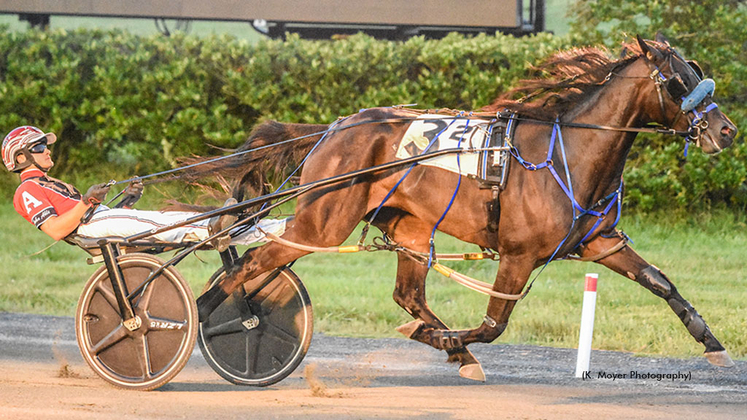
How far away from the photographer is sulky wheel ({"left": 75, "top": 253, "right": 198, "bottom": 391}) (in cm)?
542

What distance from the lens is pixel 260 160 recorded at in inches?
240

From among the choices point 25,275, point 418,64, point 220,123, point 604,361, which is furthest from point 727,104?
point 25,275

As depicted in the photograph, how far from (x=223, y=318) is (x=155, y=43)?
624 cm

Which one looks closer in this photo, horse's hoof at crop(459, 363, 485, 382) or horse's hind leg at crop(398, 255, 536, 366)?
horse's hind leg at crop(398, 255, 536, 366)

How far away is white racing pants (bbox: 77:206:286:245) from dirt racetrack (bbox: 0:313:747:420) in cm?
88

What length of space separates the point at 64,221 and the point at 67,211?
0.06m

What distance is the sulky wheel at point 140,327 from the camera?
542 cm

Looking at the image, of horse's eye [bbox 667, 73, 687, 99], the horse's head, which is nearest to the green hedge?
the horse's head

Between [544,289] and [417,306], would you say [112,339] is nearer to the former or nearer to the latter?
[417,306]

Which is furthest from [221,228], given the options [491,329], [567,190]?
[567,190]

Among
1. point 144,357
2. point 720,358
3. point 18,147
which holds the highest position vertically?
point 18,147

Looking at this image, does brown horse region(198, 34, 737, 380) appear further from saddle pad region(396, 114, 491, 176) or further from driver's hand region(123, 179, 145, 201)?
driver's hand region(123, 179, 145, 201)

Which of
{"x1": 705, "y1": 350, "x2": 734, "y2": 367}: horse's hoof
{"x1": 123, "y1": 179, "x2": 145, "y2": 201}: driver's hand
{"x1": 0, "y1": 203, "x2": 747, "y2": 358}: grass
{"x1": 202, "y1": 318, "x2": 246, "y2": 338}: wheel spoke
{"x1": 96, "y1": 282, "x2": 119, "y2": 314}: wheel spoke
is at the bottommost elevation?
{"x1": 0, "y1": 203, "x2": 747, "y2": 358}: grass

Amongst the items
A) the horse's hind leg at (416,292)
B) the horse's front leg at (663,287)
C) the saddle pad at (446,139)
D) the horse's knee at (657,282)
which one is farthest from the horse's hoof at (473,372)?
the saddle pad at (446,139)
